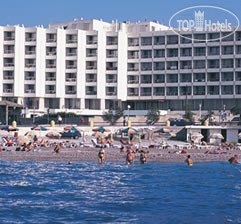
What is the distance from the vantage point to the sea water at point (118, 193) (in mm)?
25062

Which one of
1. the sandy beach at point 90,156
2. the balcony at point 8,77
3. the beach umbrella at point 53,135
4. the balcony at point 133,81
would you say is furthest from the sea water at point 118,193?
the balcony at point 133,81

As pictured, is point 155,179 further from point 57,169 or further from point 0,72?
point 0,72

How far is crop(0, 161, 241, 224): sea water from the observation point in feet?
82.2

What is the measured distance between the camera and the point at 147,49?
102 meters

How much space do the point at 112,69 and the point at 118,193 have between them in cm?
7014

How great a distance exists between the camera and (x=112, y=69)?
101312 mm

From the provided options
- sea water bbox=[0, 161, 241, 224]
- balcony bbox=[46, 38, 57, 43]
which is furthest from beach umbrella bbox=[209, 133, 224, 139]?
balcony bbox=[46, 38, 57, 43]

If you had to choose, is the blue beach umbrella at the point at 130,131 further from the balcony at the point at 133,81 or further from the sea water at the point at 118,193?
the balcony at the point at 133,81

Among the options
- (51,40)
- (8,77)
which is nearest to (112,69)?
(51,40)

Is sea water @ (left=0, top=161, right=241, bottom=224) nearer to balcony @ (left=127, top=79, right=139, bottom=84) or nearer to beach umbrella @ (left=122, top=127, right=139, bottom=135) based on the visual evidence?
beach umbrella @ (left=122, top=127, right=139, bottom=135)

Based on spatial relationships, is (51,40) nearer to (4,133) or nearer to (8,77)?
(8,77)

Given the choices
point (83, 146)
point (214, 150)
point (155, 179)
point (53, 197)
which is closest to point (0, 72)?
point (83, 146)

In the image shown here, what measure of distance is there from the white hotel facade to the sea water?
50.8 meters

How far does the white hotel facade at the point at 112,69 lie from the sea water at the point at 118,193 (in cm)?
5080
